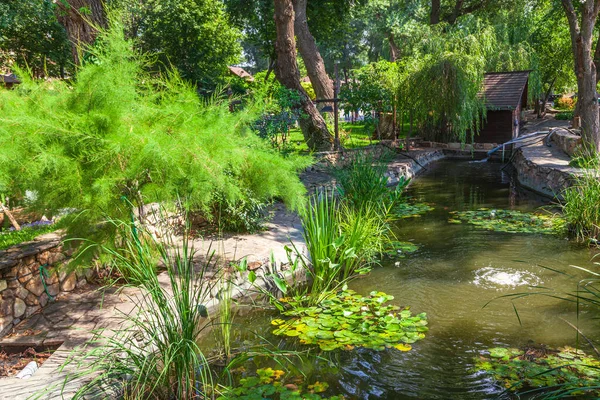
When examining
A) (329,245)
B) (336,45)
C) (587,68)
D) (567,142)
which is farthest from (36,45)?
(567,142)

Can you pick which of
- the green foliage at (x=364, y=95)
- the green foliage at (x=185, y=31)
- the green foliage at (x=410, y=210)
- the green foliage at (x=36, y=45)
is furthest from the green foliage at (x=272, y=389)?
the green foliage at (x=185, y=31)

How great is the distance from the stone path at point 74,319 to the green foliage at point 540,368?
87.6 inches

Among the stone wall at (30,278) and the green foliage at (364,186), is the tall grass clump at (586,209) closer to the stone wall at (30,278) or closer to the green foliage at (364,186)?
the green foliage at (364,186)

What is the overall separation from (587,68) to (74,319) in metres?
13.0

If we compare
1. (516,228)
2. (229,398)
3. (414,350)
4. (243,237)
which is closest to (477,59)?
(516,228)

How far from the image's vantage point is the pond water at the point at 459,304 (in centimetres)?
377

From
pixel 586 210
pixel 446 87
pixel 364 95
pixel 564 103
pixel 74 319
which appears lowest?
pixel 74 319

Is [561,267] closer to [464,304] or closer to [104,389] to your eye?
[464,304]

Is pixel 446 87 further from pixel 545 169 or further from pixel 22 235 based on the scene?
pixel 22 235

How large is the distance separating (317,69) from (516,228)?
872 centimetres

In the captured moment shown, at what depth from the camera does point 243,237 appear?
659 centimetres

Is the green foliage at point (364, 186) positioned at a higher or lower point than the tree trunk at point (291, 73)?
lower

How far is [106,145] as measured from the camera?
404 cm

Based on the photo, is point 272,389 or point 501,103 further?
point 501,103
